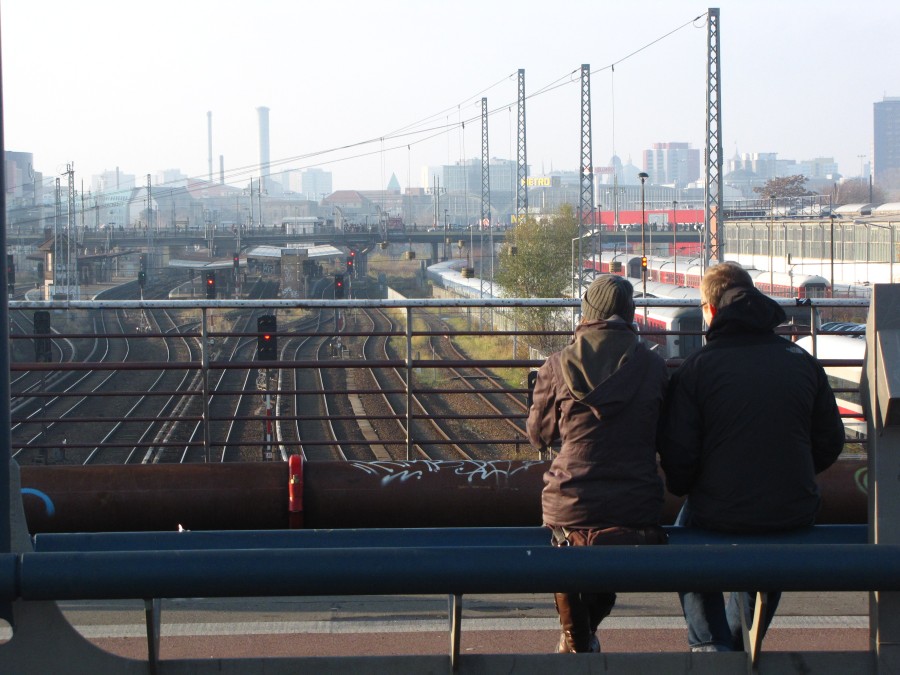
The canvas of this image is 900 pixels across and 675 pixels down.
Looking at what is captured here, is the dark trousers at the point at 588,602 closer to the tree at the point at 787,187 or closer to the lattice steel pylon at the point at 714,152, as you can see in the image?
the lattice steel pylon at the point at 714,152

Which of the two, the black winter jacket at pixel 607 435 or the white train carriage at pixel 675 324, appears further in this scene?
the white train carriage at pixel 675 324

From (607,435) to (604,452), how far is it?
0.17ft

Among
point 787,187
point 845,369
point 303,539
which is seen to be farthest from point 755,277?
point 787,187

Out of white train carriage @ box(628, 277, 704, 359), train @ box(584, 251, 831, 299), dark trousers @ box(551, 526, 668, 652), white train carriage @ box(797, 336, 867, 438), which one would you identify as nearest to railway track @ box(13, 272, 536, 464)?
dark trousers @ box(551, 526, 668, 652)

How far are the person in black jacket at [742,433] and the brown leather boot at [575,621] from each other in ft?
1.04

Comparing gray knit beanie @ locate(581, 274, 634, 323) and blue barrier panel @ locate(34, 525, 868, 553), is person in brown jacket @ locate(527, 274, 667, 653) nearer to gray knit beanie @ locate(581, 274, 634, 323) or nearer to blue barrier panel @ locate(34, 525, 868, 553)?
gray knit beanie @ locate(581, 274, 634, 323)

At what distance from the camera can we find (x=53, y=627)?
2404mm

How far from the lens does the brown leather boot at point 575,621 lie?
2979 mm

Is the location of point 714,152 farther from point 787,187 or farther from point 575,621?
point 787,187

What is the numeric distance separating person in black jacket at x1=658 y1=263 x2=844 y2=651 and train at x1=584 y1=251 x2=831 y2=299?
26.1 m

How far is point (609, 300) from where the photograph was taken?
10.7 ft

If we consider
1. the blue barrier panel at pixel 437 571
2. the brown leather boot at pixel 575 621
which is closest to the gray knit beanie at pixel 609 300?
the brown leather boot at pixel 575 621

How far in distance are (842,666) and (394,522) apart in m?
3.01

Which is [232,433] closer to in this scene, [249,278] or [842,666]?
[842,666]
